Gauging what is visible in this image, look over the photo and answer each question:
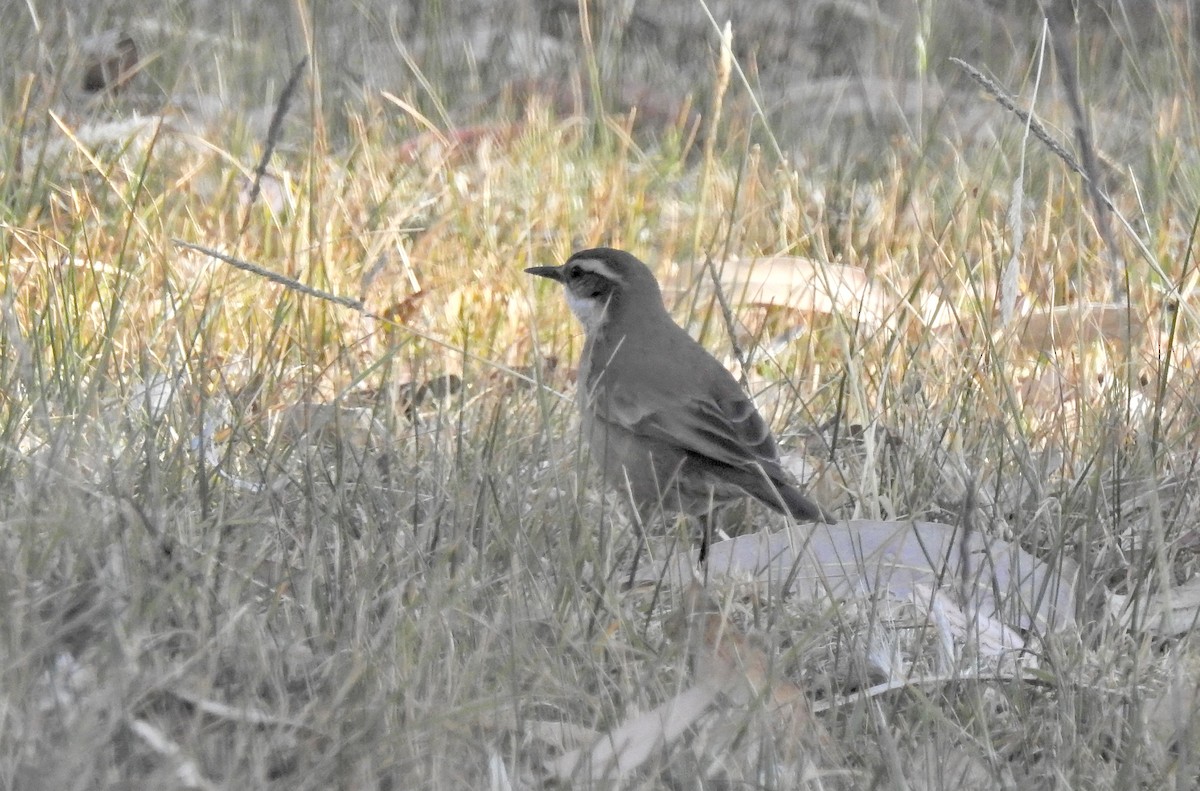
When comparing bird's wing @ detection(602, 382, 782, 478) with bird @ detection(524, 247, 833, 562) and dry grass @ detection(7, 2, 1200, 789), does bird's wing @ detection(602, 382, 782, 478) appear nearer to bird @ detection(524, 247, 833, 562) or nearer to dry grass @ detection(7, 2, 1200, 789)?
bird @ detection(524, 247, 833, 562)

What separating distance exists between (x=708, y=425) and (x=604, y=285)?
0.81 metres

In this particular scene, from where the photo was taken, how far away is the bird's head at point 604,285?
16.0 feet

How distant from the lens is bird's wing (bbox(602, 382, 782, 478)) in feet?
13.4

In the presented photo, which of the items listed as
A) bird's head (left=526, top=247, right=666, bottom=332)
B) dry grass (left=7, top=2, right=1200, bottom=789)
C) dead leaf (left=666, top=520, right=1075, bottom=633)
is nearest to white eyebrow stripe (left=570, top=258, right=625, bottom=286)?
bird's head (left=526, top=247, right=666, bottom=332)

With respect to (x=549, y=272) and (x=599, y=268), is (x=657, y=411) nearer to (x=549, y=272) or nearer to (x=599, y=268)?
(x=599, y=268)

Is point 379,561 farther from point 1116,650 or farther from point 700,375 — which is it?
point 700,375

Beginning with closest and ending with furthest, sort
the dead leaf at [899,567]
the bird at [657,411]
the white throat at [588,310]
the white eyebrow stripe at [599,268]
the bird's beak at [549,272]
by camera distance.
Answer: the dead leaf at [899,567]
the bird at [657,411]
the white throat at [588,310]
the white eyebrow stripe at [599,268]
the bird's beak at [549,272]

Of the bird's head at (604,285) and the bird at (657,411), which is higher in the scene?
the bird's head at (604,285)

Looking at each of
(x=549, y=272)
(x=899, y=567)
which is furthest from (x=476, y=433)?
(x=549, y=272)

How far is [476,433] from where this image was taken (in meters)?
3.98

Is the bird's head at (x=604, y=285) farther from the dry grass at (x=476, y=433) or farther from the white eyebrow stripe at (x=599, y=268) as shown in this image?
the dry grass at (x=476, y=433)

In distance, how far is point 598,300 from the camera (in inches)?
195

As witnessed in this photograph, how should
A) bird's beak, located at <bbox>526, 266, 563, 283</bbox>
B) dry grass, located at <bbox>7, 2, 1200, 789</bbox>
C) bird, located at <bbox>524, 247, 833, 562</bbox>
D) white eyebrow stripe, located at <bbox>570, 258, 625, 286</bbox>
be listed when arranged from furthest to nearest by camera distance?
bird's beak, located at <bbox>526, 266, 563, 283</bbox>, white eyebrow stripe, located at <bbox>570, 258, 625, 286</bbox>, bird, located at <bbox>524, 247, 833, 562</bbox>, dry grass, located at <bbox>7, 2, 1200, 789</bbox>

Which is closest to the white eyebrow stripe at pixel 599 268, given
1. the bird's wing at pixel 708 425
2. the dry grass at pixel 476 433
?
the dry grass at pixel 476 433
